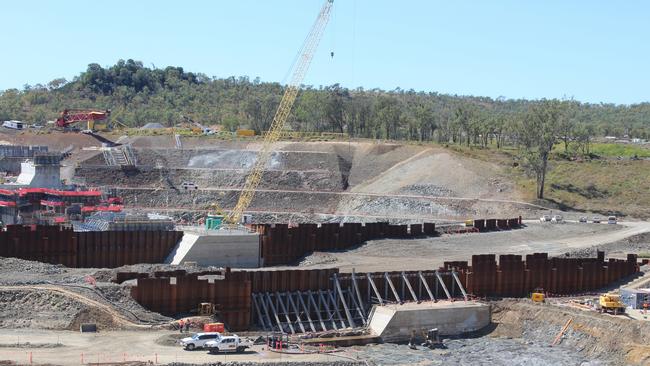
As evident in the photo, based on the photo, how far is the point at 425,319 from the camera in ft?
194

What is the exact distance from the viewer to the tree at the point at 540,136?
4599 inches

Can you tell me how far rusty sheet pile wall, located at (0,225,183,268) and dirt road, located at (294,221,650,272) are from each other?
10893 millimetres

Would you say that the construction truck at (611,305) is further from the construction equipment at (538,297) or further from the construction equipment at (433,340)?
the construction equipment at (433,340)

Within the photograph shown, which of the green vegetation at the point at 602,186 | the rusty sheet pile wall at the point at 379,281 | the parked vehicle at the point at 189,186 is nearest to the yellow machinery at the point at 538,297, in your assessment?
the rusty sheet pile wall at the point at 379,281

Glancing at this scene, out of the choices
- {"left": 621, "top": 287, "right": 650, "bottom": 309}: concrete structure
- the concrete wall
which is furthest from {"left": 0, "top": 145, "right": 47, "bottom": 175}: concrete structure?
{"left": 621, "top": 287, "right": 650, "bottom": 309}: concrete structure

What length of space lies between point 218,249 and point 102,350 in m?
32.6

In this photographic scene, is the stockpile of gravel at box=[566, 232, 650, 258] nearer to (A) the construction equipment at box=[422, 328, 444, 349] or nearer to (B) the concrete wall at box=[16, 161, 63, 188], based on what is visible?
(A) the construction equipment at box=[422, 328, 444, 349]

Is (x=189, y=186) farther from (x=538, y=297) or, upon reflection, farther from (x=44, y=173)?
(x=538, y=297)

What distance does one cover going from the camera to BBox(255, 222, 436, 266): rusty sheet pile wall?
81562 millimetres

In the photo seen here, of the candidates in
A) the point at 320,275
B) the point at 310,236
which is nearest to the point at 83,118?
the point at 310,236

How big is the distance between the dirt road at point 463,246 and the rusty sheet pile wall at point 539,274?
601cm

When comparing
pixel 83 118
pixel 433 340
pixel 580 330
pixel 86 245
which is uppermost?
pixel 83 118

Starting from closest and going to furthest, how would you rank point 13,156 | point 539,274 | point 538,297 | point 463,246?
point 538,297
point 539,274
point 463,246
point 13,156

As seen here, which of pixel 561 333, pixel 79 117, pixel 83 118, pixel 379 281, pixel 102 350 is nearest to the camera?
pixel 102 350
